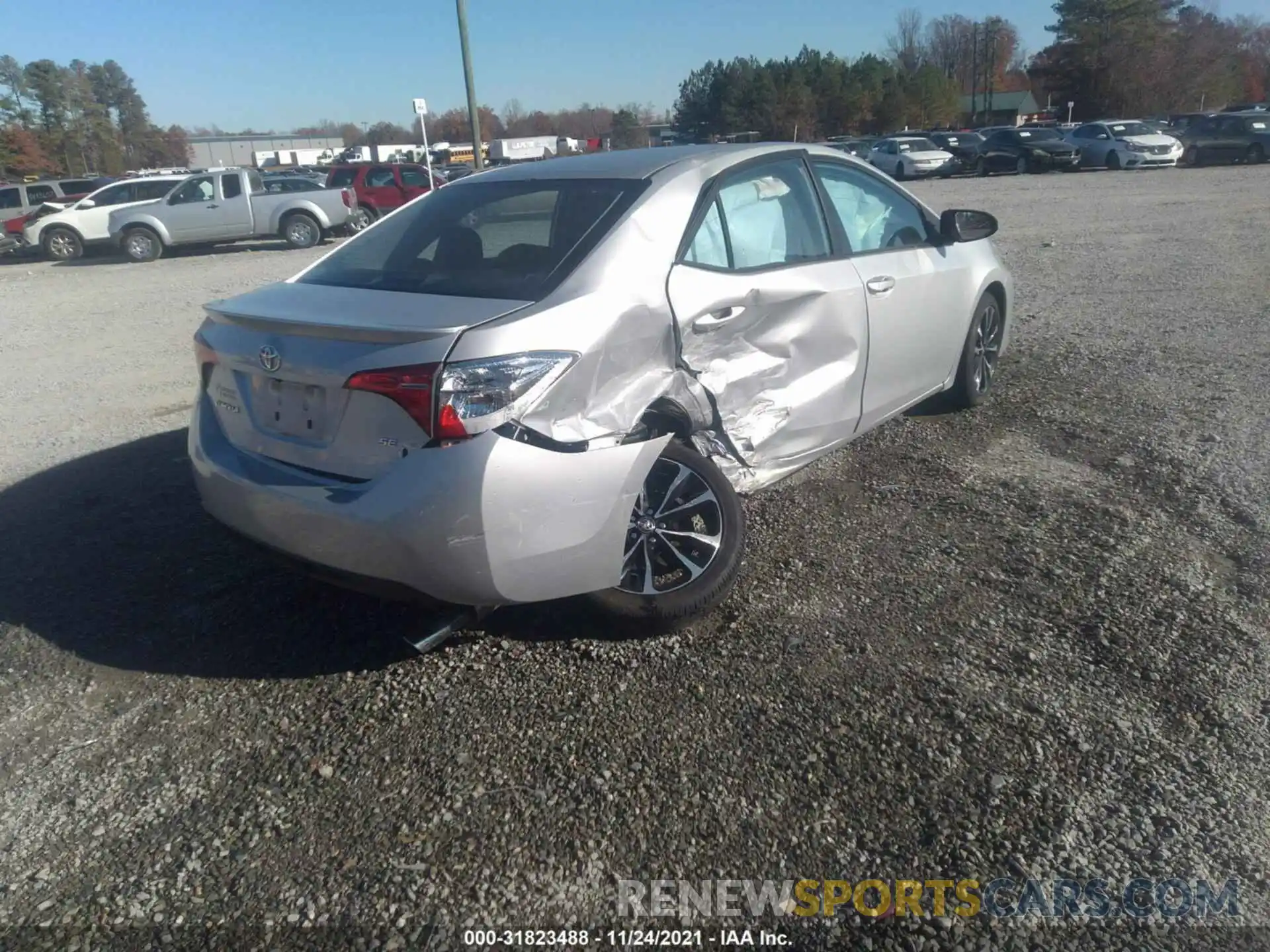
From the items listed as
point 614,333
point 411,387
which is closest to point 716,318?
point 614,333

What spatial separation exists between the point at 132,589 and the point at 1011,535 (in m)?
3.53

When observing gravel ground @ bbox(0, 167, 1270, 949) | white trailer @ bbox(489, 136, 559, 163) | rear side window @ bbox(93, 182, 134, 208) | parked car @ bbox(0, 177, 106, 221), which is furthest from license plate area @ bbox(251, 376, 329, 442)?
white trailer @ bbox(489, 136, 559, 163)

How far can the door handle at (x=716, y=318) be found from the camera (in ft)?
11.8

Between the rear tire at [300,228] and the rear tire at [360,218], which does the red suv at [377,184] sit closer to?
the rear tire at [360,218]

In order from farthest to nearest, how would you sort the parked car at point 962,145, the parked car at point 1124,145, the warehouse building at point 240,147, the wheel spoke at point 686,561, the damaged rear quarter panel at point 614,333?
the warehouse building at point 240,147 < the parked car at point 962,145 < the parked car at point 1124,145 < the wheel spoke at point 686,561 < the damaged rear quarter panel at point 614,333

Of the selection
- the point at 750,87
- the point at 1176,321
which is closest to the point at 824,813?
the point at 1176,321

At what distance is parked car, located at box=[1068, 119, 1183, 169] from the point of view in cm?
A: 3081

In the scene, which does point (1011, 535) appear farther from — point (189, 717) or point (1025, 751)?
point (189, 717)

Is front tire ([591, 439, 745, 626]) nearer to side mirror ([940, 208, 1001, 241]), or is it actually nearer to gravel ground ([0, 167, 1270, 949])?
gravel ground ([0, 167, 1270, 949])

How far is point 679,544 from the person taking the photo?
3.51 meters

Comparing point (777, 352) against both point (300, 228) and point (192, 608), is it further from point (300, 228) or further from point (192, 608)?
point (300, 228)

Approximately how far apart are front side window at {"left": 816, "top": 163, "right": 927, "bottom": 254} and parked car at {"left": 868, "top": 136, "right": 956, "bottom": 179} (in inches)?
1161

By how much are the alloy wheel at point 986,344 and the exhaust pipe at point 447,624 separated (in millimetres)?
3604

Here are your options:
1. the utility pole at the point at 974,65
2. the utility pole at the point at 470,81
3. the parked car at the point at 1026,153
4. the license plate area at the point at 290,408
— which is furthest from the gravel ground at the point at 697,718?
the utility pole at the point at 974,65
